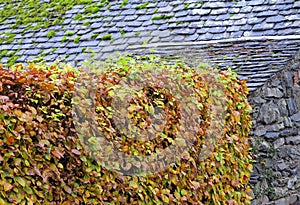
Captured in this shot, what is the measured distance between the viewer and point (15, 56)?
9.69 m

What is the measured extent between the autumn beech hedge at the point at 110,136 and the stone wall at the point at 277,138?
143 centimetres

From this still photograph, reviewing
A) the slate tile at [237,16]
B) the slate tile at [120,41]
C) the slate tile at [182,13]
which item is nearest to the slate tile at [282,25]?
the slate tile at [237,16]

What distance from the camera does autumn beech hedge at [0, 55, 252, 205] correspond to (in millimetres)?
3644

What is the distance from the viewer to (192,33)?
8.84 m

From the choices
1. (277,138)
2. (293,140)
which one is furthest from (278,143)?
(293,140)

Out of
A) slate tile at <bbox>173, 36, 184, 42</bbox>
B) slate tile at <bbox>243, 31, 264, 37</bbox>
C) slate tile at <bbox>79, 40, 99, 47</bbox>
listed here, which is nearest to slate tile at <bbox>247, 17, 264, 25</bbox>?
slate tile at <bbox>243, 31, 264, 37</bbox>

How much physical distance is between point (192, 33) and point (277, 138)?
2330mm

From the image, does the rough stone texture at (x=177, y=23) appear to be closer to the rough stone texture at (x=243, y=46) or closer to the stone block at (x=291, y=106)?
the rough stone texture at (x=243, y=46)

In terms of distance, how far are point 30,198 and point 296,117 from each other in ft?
15.4

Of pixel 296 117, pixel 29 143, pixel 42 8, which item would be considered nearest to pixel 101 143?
pixel 29 143

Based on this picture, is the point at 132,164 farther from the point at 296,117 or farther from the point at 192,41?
the point at 192,41

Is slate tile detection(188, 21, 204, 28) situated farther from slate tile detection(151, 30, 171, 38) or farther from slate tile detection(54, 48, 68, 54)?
slate tile detection(54, 48, 68, 54)

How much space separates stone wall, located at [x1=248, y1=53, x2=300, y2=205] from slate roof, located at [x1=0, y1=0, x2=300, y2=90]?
0.84ft

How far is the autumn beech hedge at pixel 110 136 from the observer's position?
143 inches
